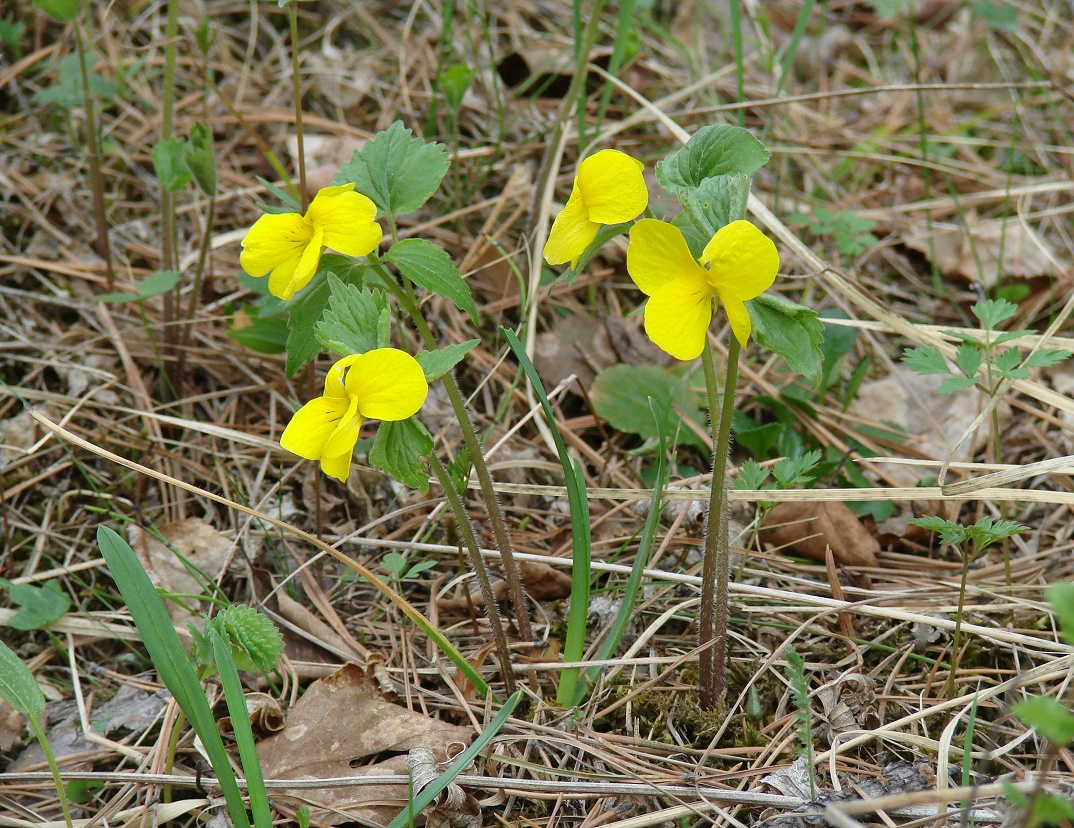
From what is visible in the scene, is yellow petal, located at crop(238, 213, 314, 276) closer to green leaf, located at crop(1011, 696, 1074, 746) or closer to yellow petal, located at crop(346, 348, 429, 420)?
yellow petal, located at crop(346, 348, 429, 420)

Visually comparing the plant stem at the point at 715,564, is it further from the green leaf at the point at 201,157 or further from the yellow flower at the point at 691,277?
the green leaf at the point at 201,157

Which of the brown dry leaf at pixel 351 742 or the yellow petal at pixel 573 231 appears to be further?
the brown dry leaf at pixel 351 742

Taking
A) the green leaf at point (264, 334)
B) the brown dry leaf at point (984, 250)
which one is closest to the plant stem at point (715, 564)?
the green leaf at point (264, 334)

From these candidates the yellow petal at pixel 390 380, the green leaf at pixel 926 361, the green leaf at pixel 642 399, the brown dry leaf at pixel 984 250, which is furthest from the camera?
the brown dry leaf at pixel 984 250

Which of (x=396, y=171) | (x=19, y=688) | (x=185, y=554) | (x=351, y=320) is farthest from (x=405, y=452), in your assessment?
(x=185, y=554)

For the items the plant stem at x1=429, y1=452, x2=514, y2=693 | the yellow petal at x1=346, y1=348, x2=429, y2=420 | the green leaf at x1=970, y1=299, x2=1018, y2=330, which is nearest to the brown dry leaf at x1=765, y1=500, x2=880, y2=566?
the green leaf at x1=970, y1=299, x2=1018, y2=330

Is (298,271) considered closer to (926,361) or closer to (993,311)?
(926,361)
